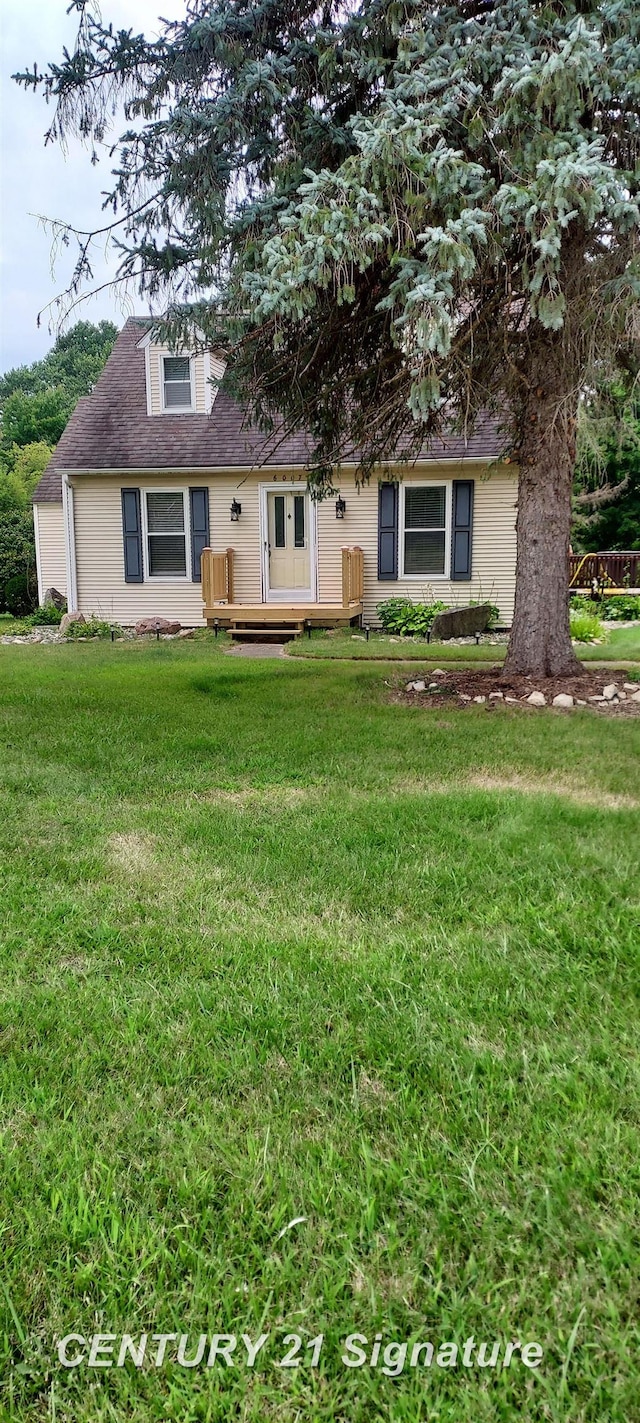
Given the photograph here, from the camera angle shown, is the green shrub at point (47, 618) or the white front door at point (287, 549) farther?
the green shrub at point (47, 618)

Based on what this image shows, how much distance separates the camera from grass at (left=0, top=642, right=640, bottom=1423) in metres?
1.20

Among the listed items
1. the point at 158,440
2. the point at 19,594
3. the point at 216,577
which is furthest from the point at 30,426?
the point at 216,577

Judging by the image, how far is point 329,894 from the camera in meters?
2.77

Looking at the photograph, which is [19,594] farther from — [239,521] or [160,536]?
[239,521]

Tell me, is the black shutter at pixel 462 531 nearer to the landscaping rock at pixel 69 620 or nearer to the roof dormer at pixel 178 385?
the roof dormer at pixel 178 385

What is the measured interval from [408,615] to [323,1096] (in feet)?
37.4

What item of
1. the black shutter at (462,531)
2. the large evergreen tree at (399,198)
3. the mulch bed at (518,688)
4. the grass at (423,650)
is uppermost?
the large evergreen tree at (399,198)

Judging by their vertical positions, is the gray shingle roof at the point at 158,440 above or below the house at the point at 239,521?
above

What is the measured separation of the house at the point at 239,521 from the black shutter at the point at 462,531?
0.02 m

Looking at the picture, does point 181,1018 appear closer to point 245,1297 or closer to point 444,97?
Answer: point 245,1297

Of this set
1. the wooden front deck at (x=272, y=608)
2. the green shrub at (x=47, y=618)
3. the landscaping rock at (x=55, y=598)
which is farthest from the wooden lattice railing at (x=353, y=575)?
the landscaping rock at (x=55, y=598)

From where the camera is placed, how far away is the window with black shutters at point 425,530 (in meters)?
13.1

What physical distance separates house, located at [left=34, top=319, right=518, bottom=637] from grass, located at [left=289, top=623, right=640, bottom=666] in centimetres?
138

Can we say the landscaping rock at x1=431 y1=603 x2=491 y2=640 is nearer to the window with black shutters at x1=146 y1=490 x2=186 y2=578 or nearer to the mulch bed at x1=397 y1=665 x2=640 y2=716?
the mulch bed at x1=397 y1=665 x2=640 y2=716
